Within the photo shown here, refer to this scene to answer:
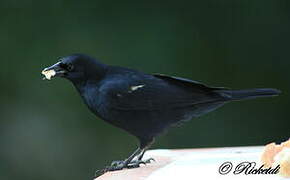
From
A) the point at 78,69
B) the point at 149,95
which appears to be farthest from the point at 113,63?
the point at 149,95

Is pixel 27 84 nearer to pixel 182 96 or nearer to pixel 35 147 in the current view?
pixel 35 147

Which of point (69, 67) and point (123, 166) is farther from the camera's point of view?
point (69, 67)

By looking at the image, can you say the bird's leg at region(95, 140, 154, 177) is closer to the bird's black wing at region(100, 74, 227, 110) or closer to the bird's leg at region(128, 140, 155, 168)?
the bird's leg at region(128, 140, 155, 168)

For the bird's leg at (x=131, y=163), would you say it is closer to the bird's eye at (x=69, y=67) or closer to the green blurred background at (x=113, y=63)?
the bird's eye at (x=69, y=67)

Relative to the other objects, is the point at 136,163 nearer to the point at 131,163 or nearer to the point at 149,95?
the point at 131,163

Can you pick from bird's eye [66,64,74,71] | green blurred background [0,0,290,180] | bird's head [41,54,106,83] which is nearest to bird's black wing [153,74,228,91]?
bird's head [41,54,106,83]

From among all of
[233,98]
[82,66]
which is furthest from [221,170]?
[82,66]
